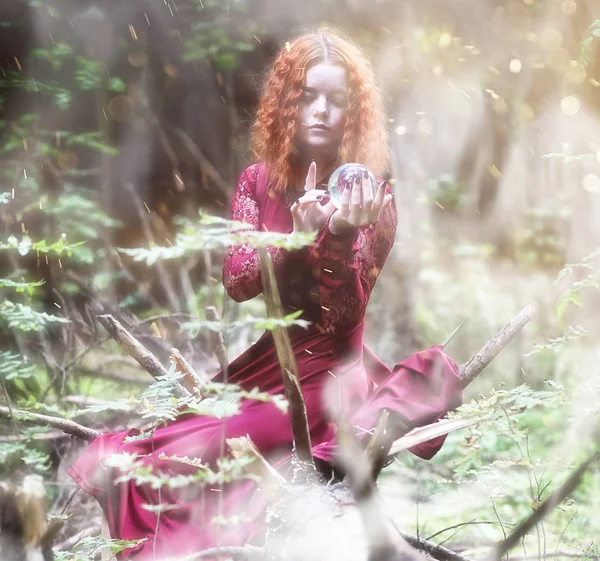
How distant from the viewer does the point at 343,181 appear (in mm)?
1033

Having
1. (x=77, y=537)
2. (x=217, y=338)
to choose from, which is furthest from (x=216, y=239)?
(x=77, y=537)

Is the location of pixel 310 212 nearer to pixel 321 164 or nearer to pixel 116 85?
pixel 321 164

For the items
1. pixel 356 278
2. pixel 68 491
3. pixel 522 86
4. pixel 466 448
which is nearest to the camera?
pixel 356 278

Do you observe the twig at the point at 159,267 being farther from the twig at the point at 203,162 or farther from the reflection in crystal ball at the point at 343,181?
the reflection in crystal ball at the point at 343,181

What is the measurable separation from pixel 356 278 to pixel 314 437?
0.99ft

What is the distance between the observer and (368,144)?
1333 mm

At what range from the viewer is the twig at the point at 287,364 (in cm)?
94

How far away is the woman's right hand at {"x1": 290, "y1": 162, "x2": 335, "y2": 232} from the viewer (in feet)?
3.33

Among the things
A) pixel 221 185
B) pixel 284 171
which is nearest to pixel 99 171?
pixel 221 185

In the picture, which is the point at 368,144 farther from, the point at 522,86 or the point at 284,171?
the point at 522,86

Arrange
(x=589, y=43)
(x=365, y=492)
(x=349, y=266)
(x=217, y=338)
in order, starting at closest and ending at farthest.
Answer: (x=365, y=492) → (x=349, y=266) → (x=589, y=43) → (x=217, y=338)

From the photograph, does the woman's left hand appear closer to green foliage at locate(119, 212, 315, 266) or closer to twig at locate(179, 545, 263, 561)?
green foliage at locate(119, 212, 315, 266)

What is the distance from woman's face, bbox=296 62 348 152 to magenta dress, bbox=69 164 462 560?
14cm

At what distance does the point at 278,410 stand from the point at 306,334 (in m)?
0.16
